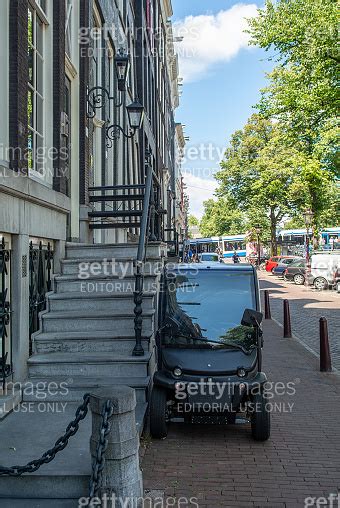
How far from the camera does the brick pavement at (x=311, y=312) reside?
1206cm

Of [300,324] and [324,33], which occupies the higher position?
[324,33]

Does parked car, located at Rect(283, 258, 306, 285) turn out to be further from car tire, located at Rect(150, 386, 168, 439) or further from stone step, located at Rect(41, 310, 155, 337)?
car tire, located at Rect(150, 386, 168, 439)

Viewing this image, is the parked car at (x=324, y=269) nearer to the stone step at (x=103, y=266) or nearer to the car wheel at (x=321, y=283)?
the car wheel at (x=321, y=283)

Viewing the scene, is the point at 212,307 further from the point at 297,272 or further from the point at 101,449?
the point at 297,272

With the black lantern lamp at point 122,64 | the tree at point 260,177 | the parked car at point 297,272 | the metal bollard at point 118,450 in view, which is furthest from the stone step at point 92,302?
the tree at point 260,177

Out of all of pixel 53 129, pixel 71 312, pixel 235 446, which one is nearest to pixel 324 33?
pixel 53 129

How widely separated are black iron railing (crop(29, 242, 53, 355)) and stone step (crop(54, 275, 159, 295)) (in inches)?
7.4

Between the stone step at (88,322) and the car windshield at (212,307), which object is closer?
the car windshield at (212,307)

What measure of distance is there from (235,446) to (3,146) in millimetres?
4137

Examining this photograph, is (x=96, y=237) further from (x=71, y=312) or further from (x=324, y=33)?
(x=324, y=33)

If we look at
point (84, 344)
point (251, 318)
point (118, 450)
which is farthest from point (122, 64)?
point (118, 450)

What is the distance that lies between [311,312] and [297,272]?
14660mm

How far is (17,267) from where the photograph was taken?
→ 5879 mm

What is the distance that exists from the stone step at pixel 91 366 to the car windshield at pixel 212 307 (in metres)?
0.59
